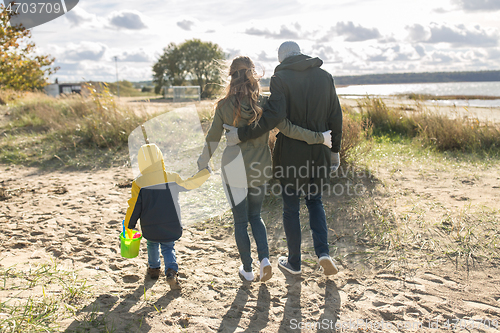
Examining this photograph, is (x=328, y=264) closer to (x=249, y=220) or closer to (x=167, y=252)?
(x=249, y=220)

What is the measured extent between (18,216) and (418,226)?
487 cm

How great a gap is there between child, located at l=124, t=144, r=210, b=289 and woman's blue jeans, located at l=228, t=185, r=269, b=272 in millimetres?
373

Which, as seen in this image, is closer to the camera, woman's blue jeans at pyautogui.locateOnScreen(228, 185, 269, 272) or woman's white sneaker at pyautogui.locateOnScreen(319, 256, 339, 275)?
woman's blue jeans at pyautogui.locateOnScreen(228, 185, 269, 272)

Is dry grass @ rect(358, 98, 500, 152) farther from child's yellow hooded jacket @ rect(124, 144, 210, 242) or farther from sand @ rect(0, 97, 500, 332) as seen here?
child's yellow hooded jacket @ rect(124, 144, 210, 242)

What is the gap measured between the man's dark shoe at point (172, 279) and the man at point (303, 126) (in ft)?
3.25

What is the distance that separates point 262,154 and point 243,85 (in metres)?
0.54

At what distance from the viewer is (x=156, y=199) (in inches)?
103

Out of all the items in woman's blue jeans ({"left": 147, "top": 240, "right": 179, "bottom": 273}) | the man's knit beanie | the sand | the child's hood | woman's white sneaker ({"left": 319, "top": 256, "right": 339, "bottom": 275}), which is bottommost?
the sand

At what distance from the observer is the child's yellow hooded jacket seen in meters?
2.60

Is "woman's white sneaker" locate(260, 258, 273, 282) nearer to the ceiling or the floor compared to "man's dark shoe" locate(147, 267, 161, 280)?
nearer to the ceiling

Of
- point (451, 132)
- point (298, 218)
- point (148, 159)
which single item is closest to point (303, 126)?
point (298, 218)

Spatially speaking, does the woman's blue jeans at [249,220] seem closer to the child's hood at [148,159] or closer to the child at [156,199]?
the child at [156,199]

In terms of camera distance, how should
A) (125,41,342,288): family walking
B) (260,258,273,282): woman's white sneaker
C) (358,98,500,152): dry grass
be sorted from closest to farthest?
(125,41,342,288): family walking, (260,258,273,282): woman's white sneaker, (358,98,500,152): dry grass

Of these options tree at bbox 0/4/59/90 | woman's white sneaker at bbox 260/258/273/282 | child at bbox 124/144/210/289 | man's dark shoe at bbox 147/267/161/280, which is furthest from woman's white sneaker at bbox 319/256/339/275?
tree at bbox 0/4/59/90
